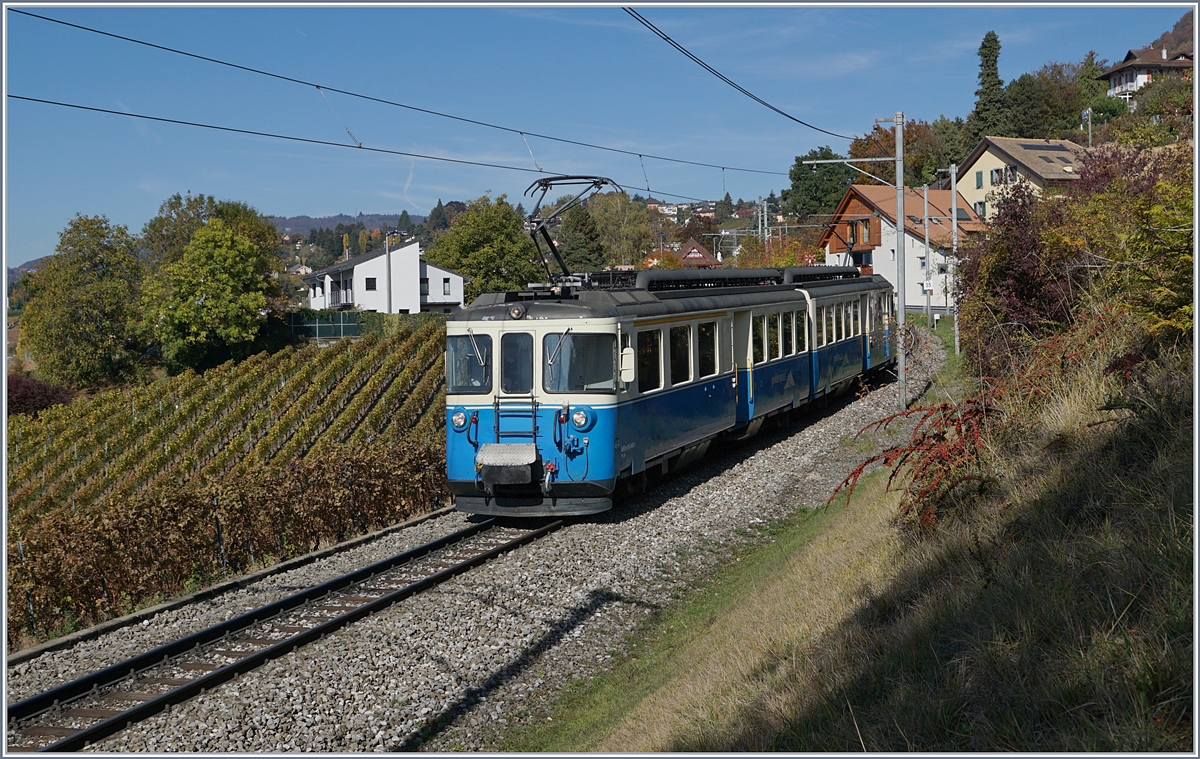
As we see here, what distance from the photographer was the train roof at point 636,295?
12703 millimetres

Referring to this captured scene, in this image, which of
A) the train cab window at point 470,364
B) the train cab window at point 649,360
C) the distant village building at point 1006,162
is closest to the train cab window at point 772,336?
the train cab window at point 649,360

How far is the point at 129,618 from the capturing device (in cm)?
964

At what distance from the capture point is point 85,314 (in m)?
64.6

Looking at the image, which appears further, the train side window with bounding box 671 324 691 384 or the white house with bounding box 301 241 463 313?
the white house with bounding box 301 241 463 313

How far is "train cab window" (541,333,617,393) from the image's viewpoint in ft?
41.0

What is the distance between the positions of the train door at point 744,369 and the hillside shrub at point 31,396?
47171mm

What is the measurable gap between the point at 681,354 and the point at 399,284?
65951 mm

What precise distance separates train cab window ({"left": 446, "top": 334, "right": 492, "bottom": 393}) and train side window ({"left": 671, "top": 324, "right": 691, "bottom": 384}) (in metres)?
2.84

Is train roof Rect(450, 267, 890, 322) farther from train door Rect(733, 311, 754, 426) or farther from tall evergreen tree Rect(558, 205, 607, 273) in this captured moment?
tall evergreen tree Rect(558, 205, 607, 273)

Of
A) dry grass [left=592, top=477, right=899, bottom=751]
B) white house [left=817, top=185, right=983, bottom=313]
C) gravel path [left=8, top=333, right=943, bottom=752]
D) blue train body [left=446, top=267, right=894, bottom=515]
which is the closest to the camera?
dry grass [left=592, top=477, right=899, bottom=751]

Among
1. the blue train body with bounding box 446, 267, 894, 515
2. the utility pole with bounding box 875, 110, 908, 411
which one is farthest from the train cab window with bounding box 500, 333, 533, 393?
the utility pole with bounding box 875, 110, 908, 411

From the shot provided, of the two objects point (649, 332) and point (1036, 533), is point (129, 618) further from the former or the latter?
point (1036, 533)

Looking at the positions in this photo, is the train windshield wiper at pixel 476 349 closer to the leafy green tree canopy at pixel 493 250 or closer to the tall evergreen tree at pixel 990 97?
the leafy green tree canopy at pixel 493 250

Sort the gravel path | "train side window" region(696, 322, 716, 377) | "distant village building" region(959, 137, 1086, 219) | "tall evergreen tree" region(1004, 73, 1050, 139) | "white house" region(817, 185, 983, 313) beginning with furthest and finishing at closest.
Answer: "tall evergreen tree" region(1004, 73, 1050, 139) < "white house" region(817, 185, 983, 313) < "distant village building" region(959, 137, 1086, 219) < "train side window" region(696, 322, 716, 377) < the gravel path
